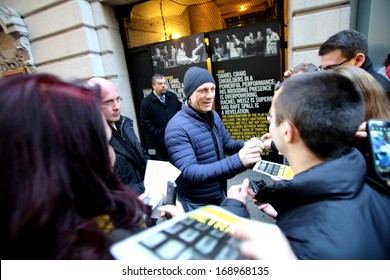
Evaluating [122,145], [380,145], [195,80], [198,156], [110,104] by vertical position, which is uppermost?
[195,80]

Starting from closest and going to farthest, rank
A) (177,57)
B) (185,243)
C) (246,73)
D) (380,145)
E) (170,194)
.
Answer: (185,243) < (380,145) < (170,194) < (246,73) < (177,57)

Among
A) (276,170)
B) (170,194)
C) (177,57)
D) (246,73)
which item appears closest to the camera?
(170,194)

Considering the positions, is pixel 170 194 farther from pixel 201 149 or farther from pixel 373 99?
pixel 373 99

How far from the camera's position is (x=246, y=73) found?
4.08 meters

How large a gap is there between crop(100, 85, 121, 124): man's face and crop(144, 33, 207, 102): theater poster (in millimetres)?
2683

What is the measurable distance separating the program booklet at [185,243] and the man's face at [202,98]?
1383mm

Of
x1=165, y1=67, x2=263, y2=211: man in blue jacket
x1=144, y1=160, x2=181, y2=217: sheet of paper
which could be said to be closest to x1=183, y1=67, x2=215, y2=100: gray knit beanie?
x1=165, y1=67, x2=263, y2=211: man in blue jacket

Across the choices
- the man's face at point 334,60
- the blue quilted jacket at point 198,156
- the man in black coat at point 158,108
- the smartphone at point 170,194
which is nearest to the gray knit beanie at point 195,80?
the blue quilted jacket at point 198,156

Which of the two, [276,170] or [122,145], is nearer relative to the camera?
[276,170]

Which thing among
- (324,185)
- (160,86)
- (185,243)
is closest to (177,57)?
(160,86)

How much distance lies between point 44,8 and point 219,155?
203 inches

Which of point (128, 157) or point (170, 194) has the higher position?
point (128, 157)

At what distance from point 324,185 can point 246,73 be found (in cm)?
358

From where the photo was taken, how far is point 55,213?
0.62 metres
